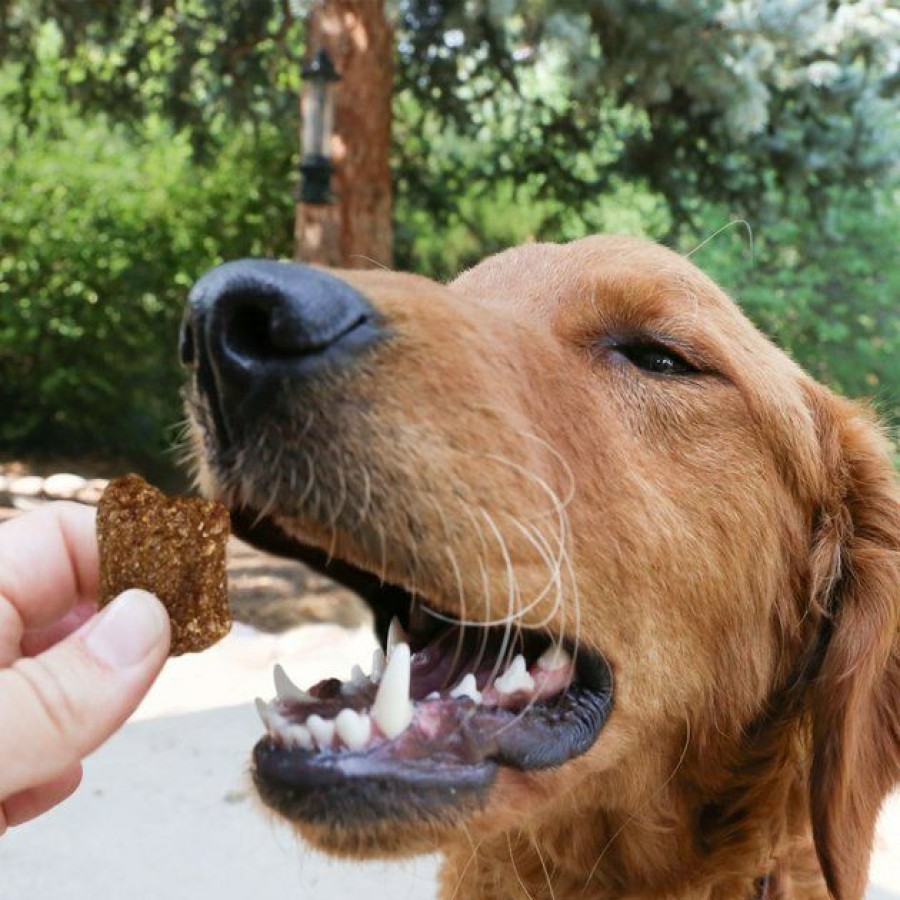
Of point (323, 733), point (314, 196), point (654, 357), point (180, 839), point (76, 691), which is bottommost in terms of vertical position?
point (180, 839)

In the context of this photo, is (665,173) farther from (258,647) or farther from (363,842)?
(363,842)

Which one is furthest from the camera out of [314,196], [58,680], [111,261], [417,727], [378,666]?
[111,261]

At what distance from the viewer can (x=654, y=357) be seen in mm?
2281

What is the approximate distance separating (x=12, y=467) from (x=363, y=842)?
36.4 feet

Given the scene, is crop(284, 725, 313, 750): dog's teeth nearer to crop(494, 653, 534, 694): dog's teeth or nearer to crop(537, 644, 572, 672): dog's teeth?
crop(494, 653, 534, 694): dog's teeth

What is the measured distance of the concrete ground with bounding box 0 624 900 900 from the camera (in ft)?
13.6

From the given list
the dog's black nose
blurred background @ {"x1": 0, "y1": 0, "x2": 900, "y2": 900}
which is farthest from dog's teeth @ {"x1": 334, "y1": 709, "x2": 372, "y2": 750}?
blurred background @ {"x1": 0, "y1": 0, "x2": 900, "y2": 900}

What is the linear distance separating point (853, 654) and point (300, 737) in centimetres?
130

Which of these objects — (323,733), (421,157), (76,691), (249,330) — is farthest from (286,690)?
(421,157)

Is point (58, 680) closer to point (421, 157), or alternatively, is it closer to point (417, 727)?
point (417, 727)

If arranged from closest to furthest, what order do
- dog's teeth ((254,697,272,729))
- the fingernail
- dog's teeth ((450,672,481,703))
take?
the fingernail < dog's teeth ((254,697,272,729)) < dog's teeth ((450,672,481,703))

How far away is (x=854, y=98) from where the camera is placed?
340 inches

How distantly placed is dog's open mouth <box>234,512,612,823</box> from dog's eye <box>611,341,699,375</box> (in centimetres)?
66

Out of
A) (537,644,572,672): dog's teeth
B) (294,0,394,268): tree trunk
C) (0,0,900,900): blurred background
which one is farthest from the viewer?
(294,0,394,268): tree trunk
